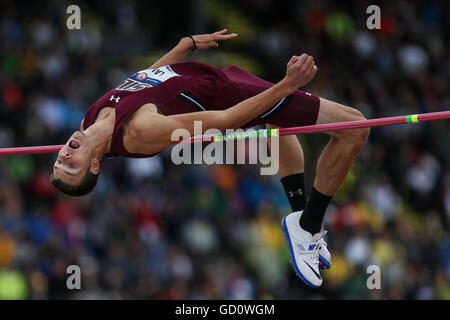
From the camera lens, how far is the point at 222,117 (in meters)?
6.50

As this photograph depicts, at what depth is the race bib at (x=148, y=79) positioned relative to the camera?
270 inches

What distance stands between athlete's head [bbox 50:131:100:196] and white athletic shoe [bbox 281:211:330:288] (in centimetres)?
171

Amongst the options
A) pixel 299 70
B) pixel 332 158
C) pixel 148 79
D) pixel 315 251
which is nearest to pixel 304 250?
pixel 315 251

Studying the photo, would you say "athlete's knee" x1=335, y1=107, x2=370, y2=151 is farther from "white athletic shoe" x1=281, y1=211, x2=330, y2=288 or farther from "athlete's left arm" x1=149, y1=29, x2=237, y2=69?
"athlete's left arm" x1=149, y1=29, x2=237, y2=69

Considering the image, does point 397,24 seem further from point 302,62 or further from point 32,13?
point 302,62

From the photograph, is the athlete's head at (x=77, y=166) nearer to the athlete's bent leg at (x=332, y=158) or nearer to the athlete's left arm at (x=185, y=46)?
the athlete's left arm at (x=185, y=46)

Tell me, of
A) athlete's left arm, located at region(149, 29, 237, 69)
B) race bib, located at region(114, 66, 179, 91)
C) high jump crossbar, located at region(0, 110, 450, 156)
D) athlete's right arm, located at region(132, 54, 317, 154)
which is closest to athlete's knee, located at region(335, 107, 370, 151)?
high jump crossbar, located at region(0, 110, 450, 156)

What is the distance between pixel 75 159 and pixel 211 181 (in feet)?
22.1

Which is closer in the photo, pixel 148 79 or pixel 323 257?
pixel 148 79

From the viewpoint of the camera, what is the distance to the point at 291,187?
769 centimetres

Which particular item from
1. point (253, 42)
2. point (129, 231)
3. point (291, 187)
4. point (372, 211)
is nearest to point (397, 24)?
point (253, 42)

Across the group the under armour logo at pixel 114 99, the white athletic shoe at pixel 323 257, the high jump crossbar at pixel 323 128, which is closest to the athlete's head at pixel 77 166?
the under armour logo at pixel 114 99

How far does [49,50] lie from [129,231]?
285cm

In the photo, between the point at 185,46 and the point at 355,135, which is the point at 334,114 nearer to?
the point at 355,135
